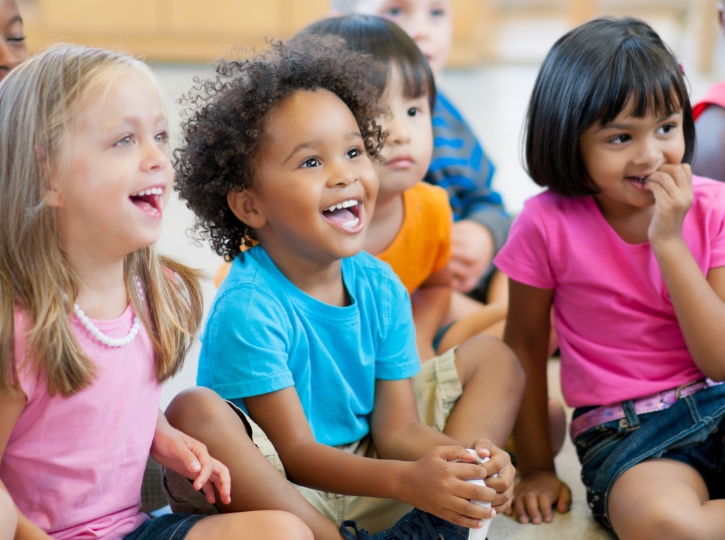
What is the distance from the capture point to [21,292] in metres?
0.87

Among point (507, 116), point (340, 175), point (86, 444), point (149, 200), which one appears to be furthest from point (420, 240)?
point (507, 116)

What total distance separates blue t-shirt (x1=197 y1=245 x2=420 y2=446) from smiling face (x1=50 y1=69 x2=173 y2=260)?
0.19 m

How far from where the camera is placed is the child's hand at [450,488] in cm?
94

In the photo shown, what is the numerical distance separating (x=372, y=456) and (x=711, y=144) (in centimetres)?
80

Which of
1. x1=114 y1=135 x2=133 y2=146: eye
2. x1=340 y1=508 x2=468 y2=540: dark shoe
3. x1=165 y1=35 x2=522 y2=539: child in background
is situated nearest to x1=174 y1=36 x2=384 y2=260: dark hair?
x1=165 y1=35 x2=522 y2=539: child in background

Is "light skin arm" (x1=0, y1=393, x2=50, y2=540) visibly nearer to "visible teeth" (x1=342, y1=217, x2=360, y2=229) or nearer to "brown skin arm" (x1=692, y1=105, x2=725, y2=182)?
"visible teeth" (x1=342, y1=217, x2=360, y2=229)

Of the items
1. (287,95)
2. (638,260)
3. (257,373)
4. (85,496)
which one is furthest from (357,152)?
(85,496)

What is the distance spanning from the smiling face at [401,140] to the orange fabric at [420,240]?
85 millimetres

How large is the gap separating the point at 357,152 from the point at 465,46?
384cm

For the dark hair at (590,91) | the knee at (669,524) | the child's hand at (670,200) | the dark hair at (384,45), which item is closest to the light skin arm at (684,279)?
the child's hand at (670,200)

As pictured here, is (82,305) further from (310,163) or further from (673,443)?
(673,443)

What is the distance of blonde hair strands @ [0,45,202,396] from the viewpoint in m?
0.85

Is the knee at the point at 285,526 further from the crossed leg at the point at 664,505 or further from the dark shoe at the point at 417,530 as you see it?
the crossed leg at the point at 664,505

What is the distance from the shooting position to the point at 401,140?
1390mm
